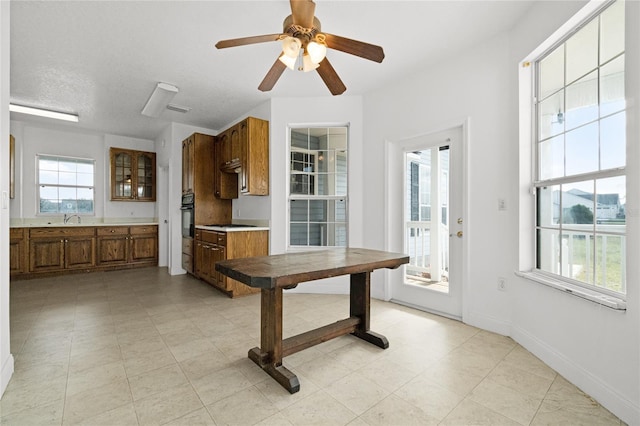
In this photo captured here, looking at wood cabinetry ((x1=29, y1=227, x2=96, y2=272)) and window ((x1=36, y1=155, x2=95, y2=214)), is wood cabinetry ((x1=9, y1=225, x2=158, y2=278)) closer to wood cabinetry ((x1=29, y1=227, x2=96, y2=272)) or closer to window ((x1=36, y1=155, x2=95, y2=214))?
wood cabinetry ((x1=29, y1=227, x2=96, y2=272))

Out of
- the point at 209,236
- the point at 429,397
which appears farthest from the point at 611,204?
the point at 209,236

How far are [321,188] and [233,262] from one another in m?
→ 2.36

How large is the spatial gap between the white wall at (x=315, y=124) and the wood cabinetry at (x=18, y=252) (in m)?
4.15

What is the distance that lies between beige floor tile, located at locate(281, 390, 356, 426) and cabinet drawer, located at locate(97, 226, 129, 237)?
5.42m

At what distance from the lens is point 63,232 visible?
5.20m

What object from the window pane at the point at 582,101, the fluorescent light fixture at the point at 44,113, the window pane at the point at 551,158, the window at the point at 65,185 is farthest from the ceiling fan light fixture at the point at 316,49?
the window at the point at 65,185

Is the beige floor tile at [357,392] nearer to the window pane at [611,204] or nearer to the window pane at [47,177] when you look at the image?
the window pane at [611,204]

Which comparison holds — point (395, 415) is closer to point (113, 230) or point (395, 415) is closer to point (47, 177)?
point (113, 230)

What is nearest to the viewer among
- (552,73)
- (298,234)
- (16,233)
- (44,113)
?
(552,73)

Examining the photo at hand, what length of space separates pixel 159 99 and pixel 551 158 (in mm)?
4407

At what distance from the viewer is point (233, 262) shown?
6.76 ft

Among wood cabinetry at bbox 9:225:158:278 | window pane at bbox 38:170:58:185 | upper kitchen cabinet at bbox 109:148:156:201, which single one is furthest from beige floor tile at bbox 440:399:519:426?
window pane at bbox 38:170:58:185

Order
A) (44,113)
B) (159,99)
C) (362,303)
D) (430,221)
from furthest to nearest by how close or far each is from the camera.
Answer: (44,113) < (159,99) < (430,221) < (362,303)

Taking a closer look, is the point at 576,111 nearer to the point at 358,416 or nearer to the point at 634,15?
the point at 634,15
